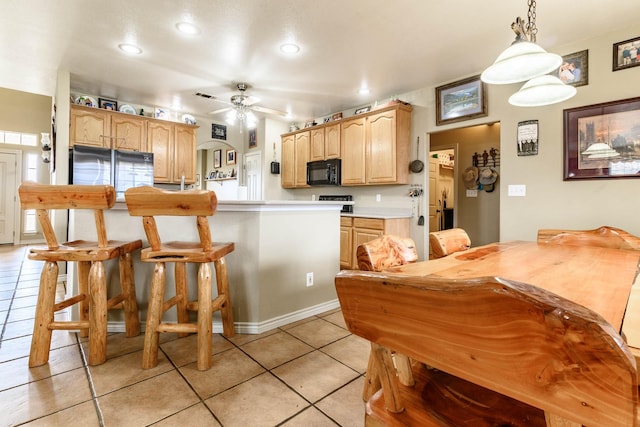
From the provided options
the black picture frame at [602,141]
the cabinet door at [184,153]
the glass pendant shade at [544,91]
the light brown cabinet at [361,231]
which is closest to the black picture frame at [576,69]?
the black picture frame at [602,141]

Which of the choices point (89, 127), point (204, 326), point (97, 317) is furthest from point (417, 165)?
point (89, 127)

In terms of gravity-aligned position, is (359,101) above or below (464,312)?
above

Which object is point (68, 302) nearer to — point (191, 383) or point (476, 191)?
point (191, 383)

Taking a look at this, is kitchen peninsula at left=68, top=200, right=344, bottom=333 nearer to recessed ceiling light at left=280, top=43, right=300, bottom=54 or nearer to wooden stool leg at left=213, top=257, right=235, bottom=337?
wooden stool leg at left=213, top=257, right=235, bottom=337

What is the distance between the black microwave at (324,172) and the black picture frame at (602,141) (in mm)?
2839

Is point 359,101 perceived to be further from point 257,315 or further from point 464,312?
point 464,312

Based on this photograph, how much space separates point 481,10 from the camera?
7.75ft

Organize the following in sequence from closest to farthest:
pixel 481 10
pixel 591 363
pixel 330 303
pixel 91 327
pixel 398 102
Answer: pixel 591 363
pixel 91 327
pixel 481 10
pixel 330 303
pixel 398 102

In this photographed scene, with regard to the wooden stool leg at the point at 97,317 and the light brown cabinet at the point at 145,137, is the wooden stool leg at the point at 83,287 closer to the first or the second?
the wooden stool leg at the point at 97,317

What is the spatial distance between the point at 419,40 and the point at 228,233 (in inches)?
98.4

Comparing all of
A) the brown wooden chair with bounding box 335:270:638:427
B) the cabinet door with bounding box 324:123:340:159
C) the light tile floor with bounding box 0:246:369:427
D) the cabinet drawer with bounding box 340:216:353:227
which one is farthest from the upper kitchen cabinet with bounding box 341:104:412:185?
the brown wooden chair with bounding box 335:270:638:427

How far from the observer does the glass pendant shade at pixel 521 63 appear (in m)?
1.47

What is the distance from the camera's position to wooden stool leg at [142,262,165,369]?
66.7 inches

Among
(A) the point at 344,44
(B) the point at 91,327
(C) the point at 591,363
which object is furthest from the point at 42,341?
(A) the point at 344,44
